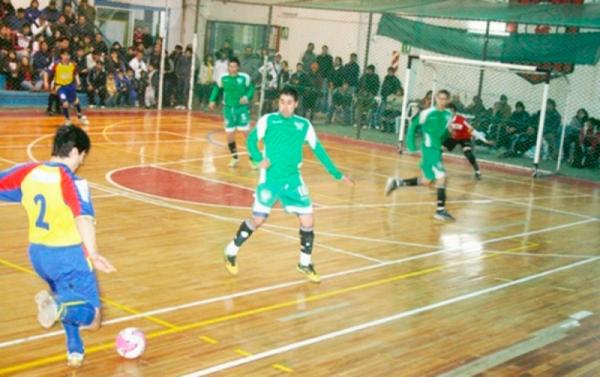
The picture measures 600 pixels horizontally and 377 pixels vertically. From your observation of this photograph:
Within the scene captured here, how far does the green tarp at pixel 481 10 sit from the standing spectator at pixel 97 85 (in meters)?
6.01

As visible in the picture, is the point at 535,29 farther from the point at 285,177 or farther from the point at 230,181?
the point at 285,177

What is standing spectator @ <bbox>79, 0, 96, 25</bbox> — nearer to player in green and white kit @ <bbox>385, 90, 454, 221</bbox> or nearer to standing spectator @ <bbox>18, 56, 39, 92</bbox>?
standing spectator @ <bbox>18, 56, 39, 92</bbox>

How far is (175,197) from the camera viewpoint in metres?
15.1

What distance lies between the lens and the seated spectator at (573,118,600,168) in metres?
24.0

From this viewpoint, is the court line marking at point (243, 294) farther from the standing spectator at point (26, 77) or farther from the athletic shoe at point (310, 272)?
the standing spectator at point (26, 77)

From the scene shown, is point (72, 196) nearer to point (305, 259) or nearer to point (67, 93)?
point (305, 259)

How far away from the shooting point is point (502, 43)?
24062 mm

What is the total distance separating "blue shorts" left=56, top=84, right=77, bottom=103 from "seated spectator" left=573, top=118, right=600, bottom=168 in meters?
Answer: 13.3

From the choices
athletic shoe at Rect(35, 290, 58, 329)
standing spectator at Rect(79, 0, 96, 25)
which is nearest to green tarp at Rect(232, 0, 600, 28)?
standing spectator at Rect(79, 0, 96, 25)

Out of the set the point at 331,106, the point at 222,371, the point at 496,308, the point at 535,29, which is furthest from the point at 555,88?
the point at 222,371

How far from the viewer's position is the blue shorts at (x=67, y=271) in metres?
6.52

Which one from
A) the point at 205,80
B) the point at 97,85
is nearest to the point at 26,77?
the point at 97,85

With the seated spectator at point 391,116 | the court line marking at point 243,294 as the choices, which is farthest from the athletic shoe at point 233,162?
the seated spectator at point 391,116

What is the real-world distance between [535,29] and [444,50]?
317 centimetres
